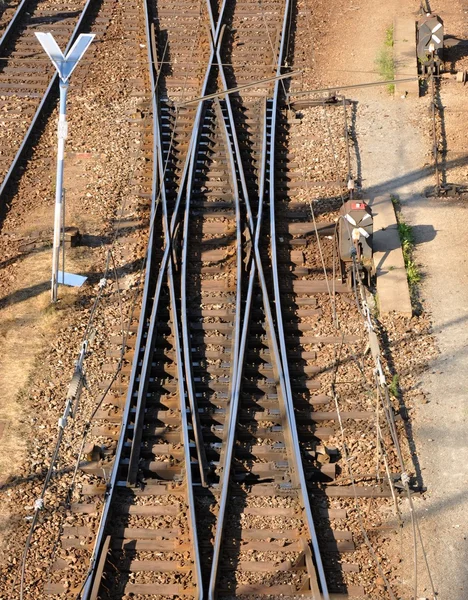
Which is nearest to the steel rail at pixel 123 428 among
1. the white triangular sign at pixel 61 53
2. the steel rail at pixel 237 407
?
the steel rail at pixel 237 407

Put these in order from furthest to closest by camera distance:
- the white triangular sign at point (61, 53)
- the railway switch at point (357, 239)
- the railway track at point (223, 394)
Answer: the railway switch at point (357, 239), the white triangular sign at point (61, 53), the railway track at point (223, 394)

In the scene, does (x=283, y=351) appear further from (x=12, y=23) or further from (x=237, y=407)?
(x=12, y=23)

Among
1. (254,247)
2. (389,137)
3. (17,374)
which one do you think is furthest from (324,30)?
(17,374)

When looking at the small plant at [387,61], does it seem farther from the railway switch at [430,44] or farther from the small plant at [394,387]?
the small plant at [394,387]

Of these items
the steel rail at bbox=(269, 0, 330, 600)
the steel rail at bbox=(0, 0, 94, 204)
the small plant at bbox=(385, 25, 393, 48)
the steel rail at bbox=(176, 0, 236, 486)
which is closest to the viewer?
the steel rail at bbox=(269, 0, 330, 600)

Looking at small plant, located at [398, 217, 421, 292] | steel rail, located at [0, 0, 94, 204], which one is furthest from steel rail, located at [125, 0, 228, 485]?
small plant, located at [398, 217, 421, 292]

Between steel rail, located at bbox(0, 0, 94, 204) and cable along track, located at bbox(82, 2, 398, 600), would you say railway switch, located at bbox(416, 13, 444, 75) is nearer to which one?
cable along track, located at bbox(82, 2, 398, 600)
